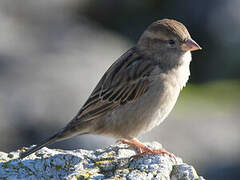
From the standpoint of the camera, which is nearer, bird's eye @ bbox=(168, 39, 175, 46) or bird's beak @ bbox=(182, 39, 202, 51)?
bird's beak @ bbox=(182, 39, 202, 51)

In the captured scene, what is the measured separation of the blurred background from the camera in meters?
9.07

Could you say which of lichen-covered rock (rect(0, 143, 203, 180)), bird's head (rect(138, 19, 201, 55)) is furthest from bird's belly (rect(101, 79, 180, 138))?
lichen-covered rock (rect(0, 143, 203, 180))

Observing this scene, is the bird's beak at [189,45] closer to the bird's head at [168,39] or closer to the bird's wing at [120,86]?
the bird's head at [168,39]

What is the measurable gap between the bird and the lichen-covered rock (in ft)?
1.93

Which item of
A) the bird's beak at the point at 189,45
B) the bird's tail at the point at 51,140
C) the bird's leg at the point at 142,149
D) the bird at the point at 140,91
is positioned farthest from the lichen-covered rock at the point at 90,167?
the bird's beak at the point at 189,45

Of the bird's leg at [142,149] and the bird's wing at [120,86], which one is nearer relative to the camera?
the bird's leg at [142,149]

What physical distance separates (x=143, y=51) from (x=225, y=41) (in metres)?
6.37

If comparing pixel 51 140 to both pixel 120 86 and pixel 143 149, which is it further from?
pixel 120 86

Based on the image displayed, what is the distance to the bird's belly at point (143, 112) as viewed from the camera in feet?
21.6

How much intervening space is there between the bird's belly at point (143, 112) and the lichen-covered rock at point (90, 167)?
650mm

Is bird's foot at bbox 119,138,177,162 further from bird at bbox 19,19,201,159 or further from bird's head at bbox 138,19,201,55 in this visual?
bird's head at bbox 138,19,201,55

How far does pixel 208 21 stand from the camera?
13.6m

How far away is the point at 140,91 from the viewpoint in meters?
6.72

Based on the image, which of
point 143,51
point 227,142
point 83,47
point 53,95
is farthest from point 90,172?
point 83,47
